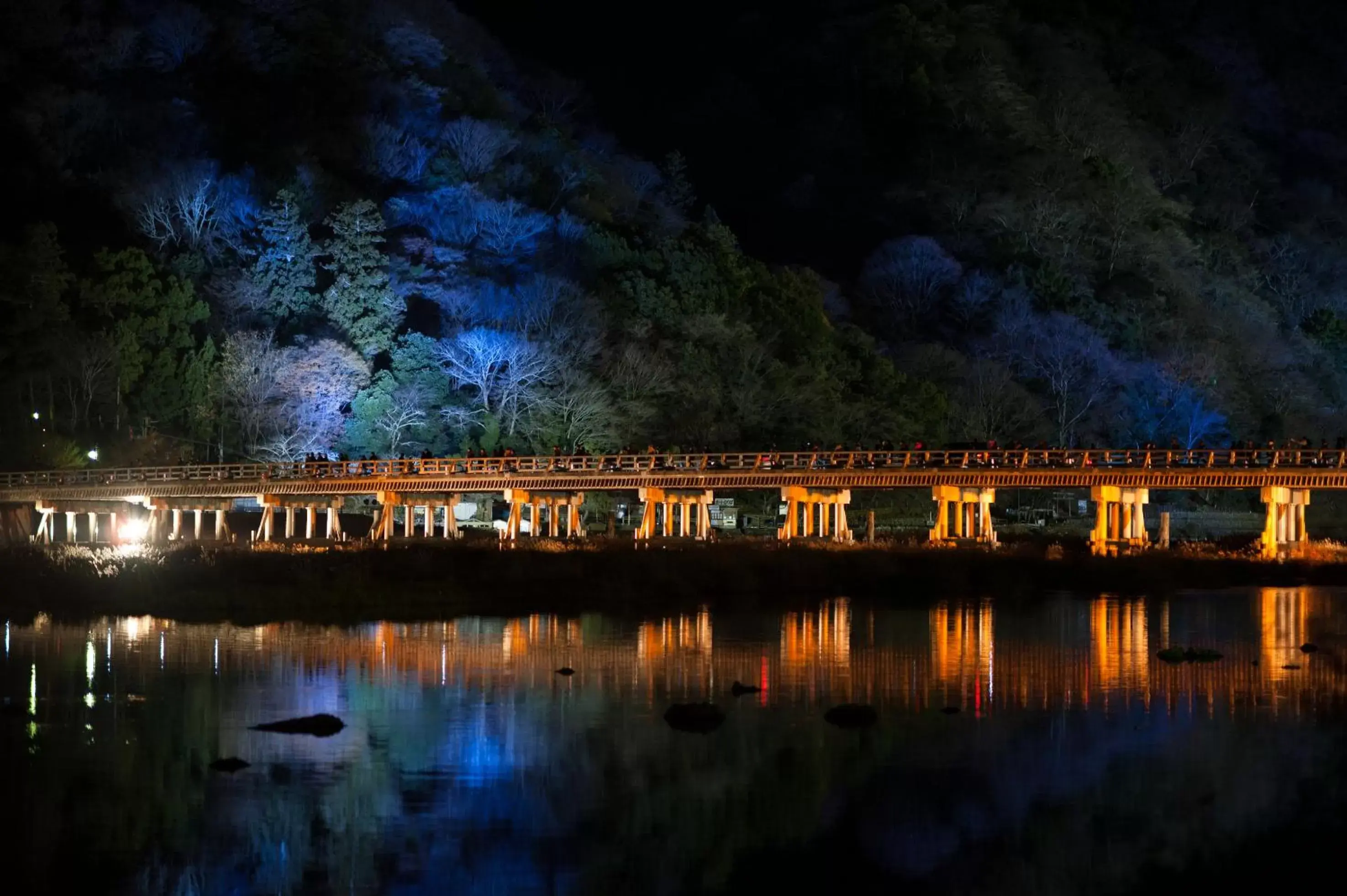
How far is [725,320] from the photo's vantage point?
81.2 metres

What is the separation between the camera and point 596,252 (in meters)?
85.1

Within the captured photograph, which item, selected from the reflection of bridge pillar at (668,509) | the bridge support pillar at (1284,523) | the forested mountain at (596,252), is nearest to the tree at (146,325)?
the forested mountain at (596,252)

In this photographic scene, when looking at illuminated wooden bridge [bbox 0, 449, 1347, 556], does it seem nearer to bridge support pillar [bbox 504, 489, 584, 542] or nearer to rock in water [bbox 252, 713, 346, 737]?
bridge support pillar [bbox 504, 489, 584, 542]

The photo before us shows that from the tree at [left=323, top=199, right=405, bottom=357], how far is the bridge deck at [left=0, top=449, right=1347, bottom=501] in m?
10.5

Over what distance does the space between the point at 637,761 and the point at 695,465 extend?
41.1m

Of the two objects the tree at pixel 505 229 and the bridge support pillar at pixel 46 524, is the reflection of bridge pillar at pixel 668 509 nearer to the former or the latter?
the bridge support pillar at pixel 46 524

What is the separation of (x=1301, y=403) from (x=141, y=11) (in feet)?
228

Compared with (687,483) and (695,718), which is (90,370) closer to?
(687,483)

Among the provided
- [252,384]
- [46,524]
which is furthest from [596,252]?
[46,524]

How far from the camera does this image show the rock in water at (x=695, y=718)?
83.8ft

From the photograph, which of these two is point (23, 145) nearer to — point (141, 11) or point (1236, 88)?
point (141, 11)

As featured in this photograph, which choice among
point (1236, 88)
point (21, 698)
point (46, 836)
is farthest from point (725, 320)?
point (1236, 88)

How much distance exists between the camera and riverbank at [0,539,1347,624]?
1617 inches

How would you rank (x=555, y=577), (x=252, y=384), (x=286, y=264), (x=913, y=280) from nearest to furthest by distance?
1. (x=555, y=577)
2. (x=252, y=384)
3. (x=286, y=264)
4. (x=913, y=280)
